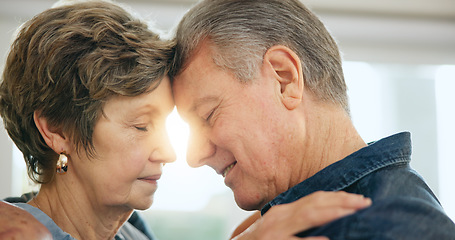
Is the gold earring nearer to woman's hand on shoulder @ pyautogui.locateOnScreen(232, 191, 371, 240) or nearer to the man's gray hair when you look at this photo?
the man's gray hair

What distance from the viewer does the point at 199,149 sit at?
1627 millimetres

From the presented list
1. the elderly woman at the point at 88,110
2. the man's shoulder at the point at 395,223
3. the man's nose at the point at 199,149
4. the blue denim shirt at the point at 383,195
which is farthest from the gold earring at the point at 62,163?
the man's shoulder at the point at 395,223

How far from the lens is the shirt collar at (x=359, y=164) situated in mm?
1332

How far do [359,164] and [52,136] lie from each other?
848 mm

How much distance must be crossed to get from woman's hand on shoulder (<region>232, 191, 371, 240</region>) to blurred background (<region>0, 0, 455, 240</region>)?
4.65ft

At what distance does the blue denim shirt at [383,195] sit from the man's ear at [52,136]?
1.96 feet

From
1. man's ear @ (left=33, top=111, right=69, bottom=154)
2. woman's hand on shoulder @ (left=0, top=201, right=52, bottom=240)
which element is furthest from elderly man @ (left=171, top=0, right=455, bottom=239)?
woman's hand on shoulder @ (left=0, top=201, right=52, bottom=240)

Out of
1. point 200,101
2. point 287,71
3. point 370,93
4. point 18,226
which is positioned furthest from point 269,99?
point 370,93

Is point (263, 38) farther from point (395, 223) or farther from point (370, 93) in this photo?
point (370, 93)

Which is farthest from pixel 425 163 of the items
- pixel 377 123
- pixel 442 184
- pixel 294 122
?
pixel 294 122

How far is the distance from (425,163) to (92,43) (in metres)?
2.03

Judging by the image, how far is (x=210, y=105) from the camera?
155 centimetres

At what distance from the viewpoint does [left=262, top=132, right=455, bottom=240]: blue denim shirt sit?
3.68 feet

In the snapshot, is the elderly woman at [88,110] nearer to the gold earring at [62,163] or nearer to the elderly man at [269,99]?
the gold earring at [62,163]
